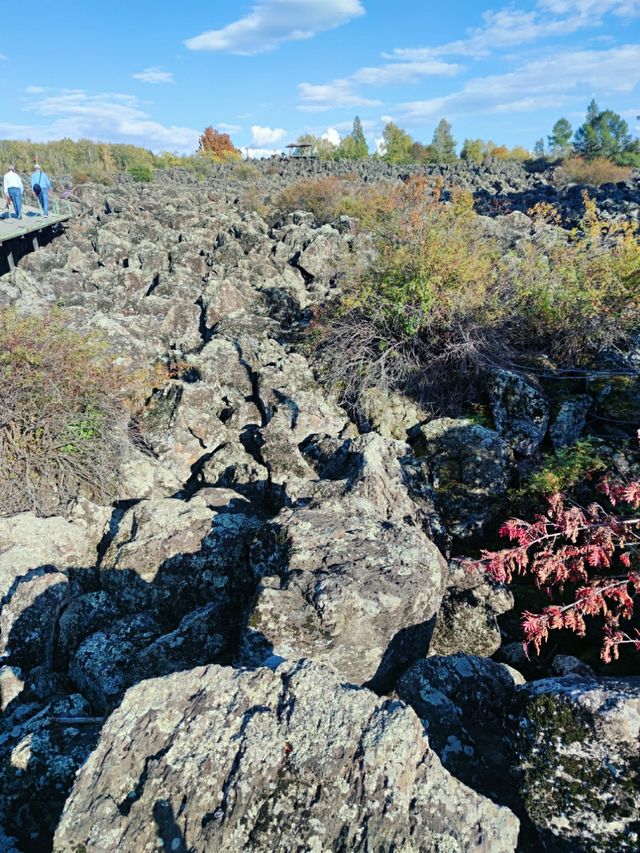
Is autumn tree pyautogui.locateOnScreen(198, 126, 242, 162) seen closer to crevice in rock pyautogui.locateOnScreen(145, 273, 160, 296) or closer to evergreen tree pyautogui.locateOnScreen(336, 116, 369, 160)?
evergreen tree pyautogui.locateOnScreen(336, 116, 369, 160)

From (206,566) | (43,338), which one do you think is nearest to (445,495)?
(206,566)

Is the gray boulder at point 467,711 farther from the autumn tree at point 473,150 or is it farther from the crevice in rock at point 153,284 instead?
the autumn tree at point 473,150

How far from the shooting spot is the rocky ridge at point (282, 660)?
2160mm

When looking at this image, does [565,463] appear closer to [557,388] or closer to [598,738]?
[557,388]

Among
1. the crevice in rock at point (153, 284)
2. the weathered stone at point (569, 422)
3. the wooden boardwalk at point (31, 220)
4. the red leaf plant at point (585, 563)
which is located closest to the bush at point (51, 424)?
the red leaf plant at point (585, 563)

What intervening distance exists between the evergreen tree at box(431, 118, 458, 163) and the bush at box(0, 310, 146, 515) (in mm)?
78143

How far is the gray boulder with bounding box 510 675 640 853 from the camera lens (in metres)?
2.33

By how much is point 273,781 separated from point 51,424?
5.00 metres

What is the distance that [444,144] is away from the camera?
77500 mm

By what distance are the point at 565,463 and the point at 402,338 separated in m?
4.14

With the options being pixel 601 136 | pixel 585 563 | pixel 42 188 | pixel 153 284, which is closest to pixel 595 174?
pixel 601 136

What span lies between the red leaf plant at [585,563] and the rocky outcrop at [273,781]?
171cm

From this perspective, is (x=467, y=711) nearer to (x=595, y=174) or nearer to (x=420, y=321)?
(x=420, y=321)

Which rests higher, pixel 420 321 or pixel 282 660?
pixel 420 321
